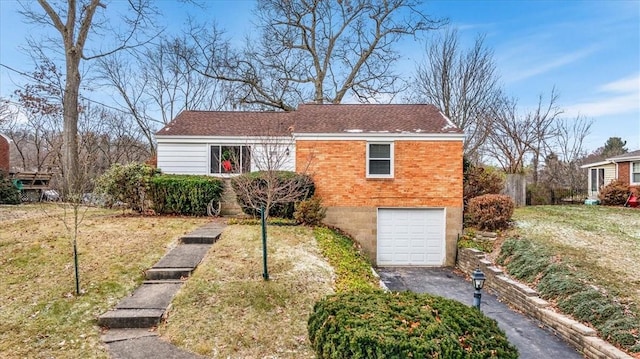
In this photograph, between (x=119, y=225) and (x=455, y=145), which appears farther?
(x=455, y=145)

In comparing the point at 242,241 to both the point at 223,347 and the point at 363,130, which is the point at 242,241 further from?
the point at 363,130

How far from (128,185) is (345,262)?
8.66 m

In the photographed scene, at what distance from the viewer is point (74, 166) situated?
653 inches

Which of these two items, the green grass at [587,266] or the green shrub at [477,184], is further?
the green shrub at [477,184]

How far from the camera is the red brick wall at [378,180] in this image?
503 inches

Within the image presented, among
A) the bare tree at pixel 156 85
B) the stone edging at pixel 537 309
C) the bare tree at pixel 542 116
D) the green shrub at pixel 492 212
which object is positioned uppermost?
the bare tree at pixel 156 85

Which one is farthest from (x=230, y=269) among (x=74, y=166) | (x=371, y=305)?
(x=74, y=166)

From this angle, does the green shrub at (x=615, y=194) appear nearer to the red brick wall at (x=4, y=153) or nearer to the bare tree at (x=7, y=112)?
the red brick wall at (x=4, y=153)

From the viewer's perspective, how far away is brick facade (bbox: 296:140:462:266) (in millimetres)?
12758

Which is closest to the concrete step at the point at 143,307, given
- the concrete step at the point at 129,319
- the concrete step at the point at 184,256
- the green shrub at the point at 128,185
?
the concrete step at the point at 129,319

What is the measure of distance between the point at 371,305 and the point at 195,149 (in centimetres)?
1246

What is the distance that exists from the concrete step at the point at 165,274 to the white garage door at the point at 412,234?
732cm

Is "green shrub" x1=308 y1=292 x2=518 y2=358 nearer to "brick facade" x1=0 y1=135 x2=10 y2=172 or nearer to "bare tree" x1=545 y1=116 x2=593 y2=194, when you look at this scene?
"brick facade" x1=0 y1=135 x2=10 y2=172

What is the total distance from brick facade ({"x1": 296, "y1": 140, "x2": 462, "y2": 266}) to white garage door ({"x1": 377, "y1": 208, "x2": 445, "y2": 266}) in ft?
0.99
